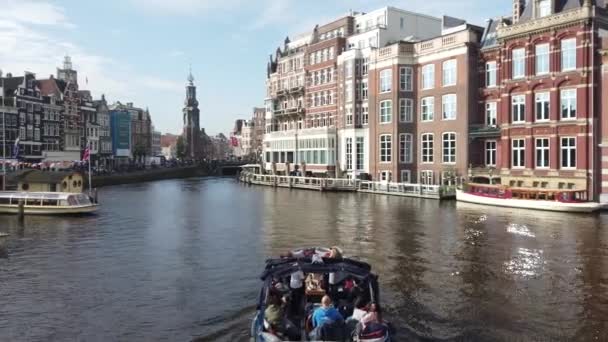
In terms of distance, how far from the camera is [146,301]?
2022 cm

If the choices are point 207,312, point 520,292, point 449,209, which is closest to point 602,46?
point 449,209

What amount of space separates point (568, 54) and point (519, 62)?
521 cm

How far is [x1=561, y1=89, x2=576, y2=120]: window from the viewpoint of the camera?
50.2 m

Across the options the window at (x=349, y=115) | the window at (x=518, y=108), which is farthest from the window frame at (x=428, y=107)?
the window at (x=349, y=115)

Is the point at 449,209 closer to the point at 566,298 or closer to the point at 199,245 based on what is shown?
the point at 199,245

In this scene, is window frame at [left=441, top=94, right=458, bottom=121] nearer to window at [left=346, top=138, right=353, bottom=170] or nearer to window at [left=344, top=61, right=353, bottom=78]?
window at [left=346, top=138, right=353, bottom=170]

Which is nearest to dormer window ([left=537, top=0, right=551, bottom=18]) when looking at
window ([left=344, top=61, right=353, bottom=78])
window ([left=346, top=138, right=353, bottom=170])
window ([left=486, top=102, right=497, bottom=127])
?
window ([left=486, top=102, right=497, bottom=127])

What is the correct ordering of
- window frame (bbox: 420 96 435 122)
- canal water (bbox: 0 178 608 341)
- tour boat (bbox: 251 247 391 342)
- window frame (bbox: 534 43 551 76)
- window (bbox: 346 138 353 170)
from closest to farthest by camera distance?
tour boat (bbox: 251 247 391 342)
canal water (bbox: 0 178 608 341)
window frame (bbox: 534 43 551 76)
window frame (bbox: 420 96 435 122)
window (bbox: 346 138 353 170)

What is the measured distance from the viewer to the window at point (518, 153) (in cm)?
5469

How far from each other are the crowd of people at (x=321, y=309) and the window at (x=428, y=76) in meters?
50.8

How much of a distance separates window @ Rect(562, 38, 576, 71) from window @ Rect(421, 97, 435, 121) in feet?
56.7

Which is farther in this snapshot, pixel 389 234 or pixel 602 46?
pixel 602 46

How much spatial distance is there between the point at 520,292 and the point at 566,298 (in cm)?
161

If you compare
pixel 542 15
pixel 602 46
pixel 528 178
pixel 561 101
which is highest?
pixel 542 15
